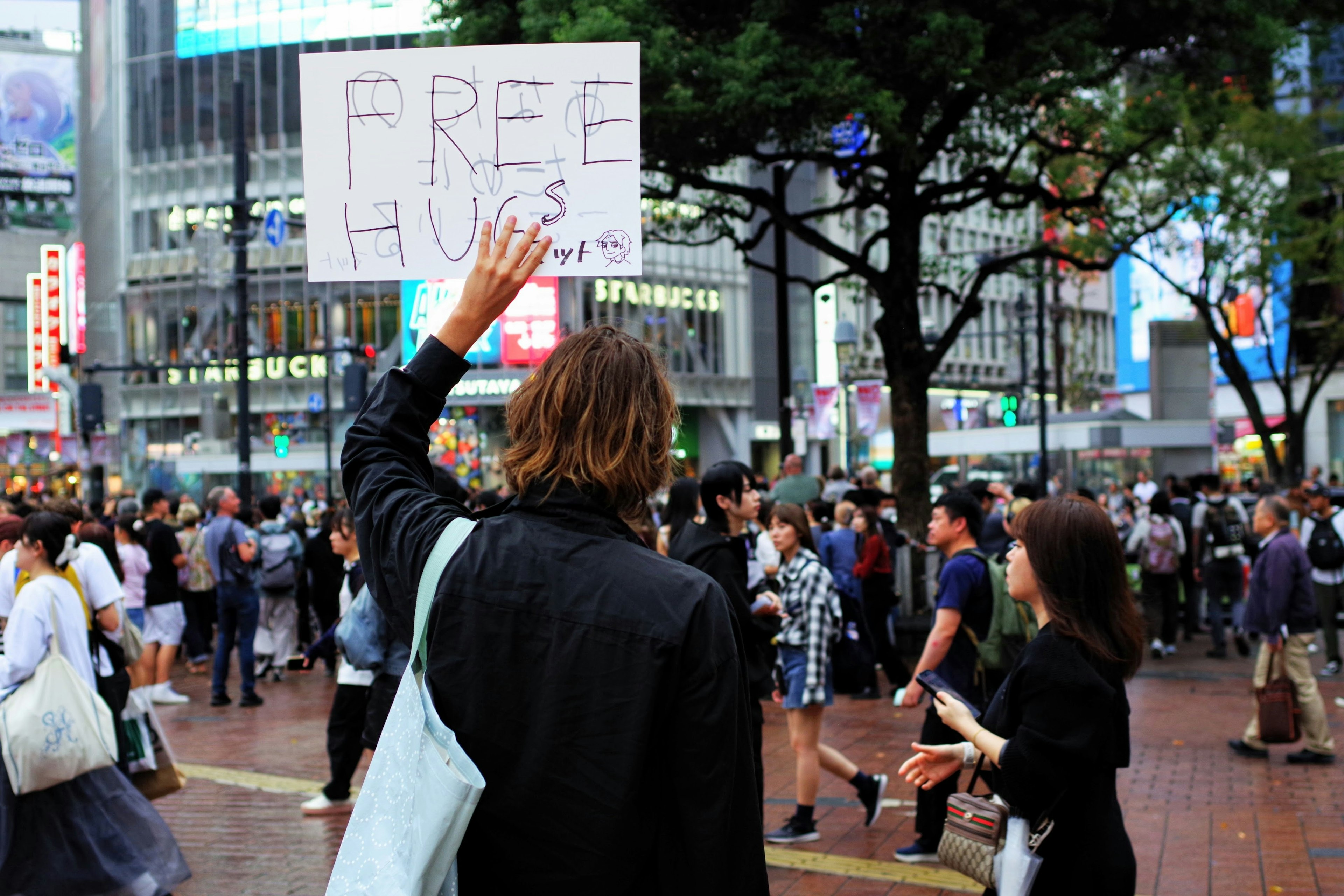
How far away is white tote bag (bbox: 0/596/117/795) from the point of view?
539 cm

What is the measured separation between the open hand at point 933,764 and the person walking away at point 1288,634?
6.03 metres

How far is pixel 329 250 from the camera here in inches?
102

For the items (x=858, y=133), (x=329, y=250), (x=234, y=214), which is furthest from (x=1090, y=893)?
(x=234, y=214)

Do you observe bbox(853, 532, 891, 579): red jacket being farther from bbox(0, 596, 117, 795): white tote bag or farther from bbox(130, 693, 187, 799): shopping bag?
bbox(0, 596, 117, 795): white tote bag

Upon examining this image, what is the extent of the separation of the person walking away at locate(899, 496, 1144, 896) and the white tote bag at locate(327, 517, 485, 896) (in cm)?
174

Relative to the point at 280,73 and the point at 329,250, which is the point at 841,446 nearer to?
the point at 280,73

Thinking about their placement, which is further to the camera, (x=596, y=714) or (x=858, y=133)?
(x=858, y=133)

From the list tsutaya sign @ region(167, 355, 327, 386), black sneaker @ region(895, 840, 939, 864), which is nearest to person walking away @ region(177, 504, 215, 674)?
black sneaker @ region(895, 840, 939, 864)

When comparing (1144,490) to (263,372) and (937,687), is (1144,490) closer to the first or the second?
(937,687)

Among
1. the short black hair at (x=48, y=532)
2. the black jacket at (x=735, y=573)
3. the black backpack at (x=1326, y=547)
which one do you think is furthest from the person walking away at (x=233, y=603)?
the black backpack at (x=1326, y=547)

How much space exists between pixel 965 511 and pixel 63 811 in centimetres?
441

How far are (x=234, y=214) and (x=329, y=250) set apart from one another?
1550 centimetres

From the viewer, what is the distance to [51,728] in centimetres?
542

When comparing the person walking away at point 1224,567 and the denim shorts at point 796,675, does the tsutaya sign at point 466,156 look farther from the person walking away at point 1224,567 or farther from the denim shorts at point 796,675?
the person walking away at point 1224,567
